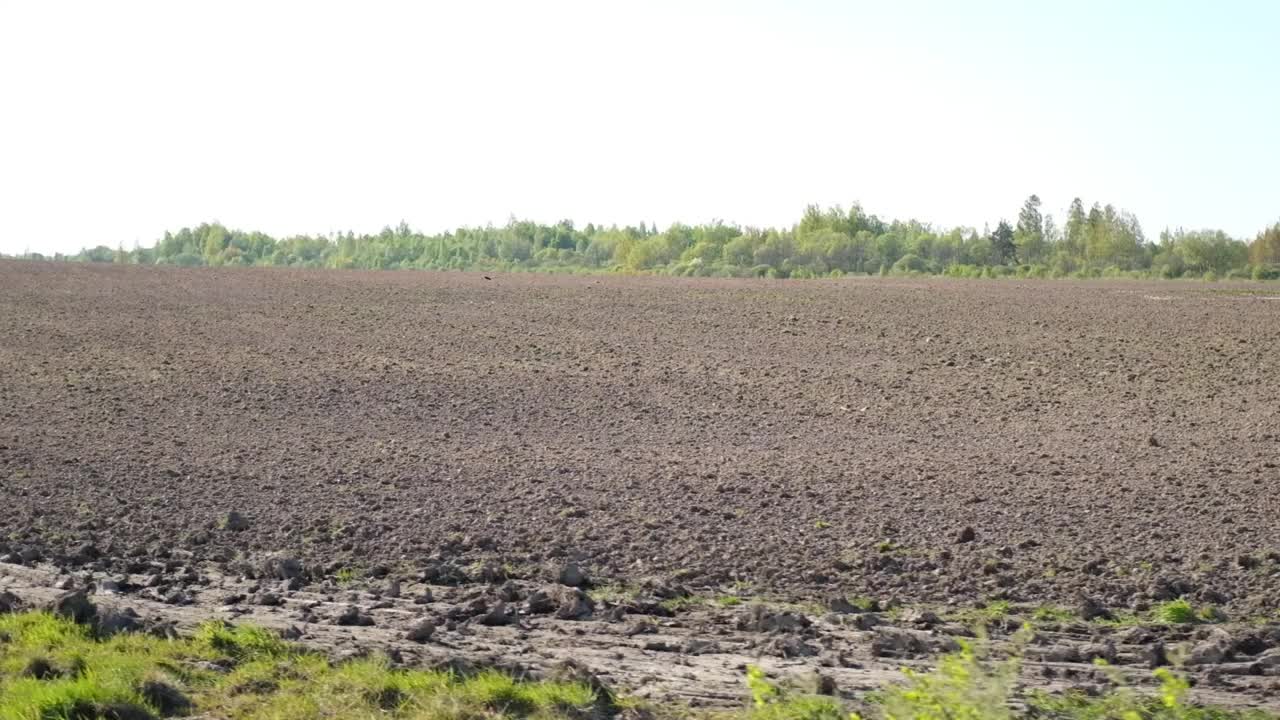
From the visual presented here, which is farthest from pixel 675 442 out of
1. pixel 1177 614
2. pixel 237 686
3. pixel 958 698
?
pixel 958 698

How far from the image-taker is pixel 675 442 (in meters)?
15.5

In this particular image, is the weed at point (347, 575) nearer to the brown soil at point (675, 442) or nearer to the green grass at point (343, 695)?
the brown soil at point (675, 442)

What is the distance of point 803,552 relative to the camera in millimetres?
10172

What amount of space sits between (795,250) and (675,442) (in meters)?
48.6

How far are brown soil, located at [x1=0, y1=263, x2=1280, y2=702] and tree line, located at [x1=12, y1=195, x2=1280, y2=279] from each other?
23.8 m

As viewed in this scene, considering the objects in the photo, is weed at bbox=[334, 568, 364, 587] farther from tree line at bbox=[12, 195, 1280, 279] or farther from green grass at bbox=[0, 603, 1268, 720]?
tree line at bbox=[12, 195, 1280, 279]

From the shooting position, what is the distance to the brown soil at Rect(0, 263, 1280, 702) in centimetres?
1002

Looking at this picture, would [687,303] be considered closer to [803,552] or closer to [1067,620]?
[803,552]

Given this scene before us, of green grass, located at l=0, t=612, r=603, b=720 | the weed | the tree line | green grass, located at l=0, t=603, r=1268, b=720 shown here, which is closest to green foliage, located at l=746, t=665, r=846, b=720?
green grass, located at l=0, t=603, r=1268, b=720

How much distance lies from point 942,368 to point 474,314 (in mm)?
10352

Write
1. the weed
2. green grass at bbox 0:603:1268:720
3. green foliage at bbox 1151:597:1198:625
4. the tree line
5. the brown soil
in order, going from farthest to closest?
1. the tree line
2. the brown soil
3. the weed
4. green foliage at bbox 1151:597:1198:625
5. green grass at bbox 0:603:1268:720

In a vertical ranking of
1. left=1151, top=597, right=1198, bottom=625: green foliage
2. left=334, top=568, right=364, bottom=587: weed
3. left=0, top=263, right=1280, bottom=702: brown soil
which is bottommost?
left=334, top=568, right=364, bottom=587: weed

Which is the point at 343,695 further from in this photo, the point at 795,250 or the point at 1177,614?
the point at 795,250

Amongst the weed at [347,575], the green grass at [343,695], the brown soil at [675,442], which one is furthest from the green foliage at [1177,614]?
the weed at [347,575]
